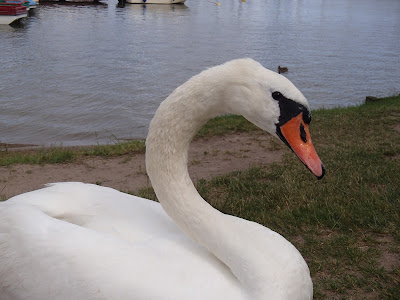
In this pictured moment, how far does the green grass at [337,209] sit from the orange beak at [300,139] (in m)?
1.23

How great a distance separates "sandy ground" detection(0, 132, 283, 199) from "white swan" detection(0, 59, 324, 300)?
8.96 ft

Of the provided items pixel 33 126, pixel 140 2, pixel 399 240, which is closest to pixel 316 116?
pixel 399 240

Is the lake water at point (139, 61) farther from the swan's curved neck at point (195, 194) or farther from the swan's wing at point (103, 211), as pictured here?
the swan's curved neck at point (195, 194)

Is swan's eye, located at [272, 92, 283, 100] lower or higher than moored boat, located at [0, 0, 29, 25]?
higher

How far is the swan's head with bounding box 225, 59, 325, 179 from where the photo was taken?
7.55 feet

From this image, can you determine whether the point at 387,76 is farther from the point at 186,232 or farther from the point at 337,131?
the point at 186,232

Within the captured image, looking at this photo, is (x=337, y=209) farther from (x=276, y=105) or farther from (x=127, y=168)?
(x=127, y=168)

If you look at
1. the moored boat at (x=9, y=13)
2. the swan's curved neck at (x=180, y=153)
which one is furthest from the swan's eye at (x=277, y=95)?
the moored boat at (x=9, y=13)

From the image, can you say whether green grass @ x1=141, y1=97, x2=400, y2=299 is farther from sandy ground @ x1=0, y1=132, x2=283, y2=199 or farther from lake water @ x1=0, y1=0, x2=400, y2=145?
lake water @ x1=0, y1=0, x2=400, y2=145

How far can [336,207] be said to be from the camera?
4.20m

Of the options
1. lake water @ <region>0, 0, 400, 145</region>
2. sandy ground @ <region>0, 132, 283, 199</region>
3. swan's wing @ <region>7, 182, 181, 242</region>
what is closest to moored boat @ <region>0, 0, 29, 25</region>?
lake water @ <region>0, 0, 400, 145</region>

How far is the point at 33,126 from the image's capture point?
1126 centimetres

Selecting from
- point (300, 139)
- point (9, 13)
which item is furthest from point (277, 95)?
point (9, 13)

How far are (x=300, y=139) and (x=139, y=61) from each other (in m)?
16.6
